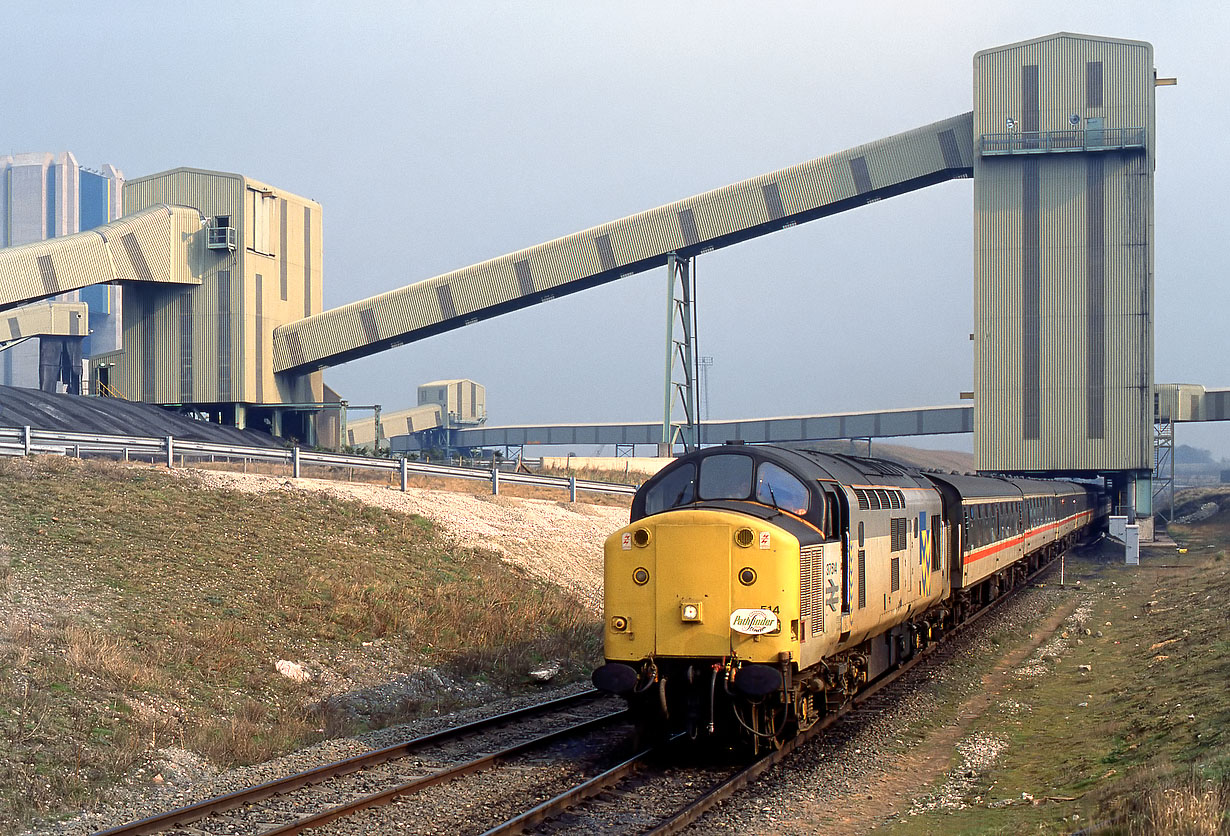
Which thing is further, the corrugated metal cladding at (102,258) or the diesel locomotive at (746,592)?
the corrugated metal cladding at (102,258)

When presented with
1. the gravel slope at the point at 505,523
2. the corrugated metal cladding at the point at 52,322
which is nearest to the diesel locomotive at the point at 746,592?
the gravel slope at the point at 505,523

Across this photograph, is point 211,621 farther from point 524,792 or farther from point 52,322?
point 52,322

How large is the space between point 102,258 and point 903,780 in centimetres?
5361

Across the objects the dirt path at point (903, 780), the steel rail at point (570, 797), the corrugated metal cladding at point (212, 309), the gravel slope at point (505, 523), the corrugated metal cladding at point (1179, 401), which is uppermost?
the corrugated metal cladding at point (212, 309)

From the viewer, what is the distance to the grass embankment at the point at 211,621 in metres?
13.7

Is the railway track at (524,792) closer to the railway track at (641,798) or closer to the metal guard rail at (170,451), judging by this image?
the railway track at (641,798)

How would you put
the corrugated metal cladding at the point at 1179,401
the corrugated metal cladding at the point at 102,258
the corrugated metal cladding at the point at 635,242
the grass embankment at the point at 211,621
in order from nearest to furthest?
the grass embankment at the point at 211,621 → the corrugated metal cladding at the point at 102,258 → the corrugated metal cladding at the point at 635,242 → the corrugated metal cladding at the point at 1179,401

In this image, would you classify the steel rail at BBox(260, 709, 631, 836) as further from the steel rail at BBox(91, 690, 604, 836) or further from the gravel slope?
the gravel slope

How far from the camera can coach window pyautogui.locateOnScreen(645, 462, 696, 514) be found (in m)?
14.4

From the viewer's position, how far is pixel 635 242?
59.7m

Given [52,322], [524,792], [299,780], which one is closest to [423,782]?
[524,792]

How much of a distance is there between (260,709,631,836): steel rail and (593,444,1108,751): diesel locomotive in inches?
57.1

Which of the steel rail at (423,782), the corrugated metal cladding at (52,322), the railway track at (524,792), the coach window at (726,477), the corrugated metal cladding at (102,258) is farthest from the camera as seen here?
the corrugated metal cladding at (52,322)

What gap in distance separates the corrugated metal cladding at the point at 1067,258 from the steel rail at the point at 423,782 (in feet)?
148
